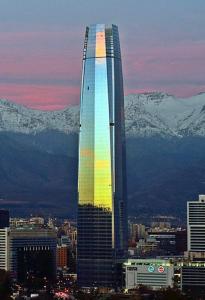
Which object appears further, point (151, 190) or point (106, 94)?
point (151, 190)

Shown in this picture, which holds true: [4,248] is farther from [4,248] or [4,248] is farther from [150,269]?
[150,269]

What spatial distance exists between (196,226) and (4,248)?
55.7 ft

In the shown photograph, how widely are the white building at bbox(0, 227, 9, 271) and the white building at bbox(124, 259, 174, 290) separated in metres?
19.0

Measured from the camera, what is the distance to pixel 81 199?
401 feet

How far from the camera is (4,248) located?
13162 cm

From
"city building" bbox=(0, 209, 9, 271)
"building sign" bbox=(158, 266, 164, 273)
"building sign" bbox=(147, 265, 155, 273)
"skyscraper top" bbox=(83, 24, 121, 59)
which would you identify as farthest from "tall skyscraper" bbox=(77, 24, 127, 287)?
"city building" bbox=(0, 209, 9, 271)

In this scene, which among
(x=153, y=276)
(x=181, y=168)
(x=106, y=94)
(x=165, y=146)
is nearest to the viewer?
(x=153, y=276)

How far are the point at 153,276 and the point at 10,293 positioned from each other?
49.3 feet

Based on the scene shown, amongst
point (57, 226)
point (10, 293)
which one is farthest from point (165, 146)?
Result: point (10, 293)

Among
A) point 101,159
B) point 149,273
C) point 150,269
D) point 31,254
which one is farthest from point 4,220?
point 150,269

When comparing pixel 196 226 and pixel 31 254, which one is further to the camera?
pixel 31 254

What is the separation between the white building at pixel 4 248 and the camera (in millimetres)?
129500

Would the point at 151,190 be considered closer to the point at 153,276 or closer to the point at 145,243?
the point at 145,243

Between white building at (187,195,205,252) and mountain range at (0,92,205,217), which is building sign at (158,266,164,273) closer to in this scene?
white building at (187,195,205,252)
